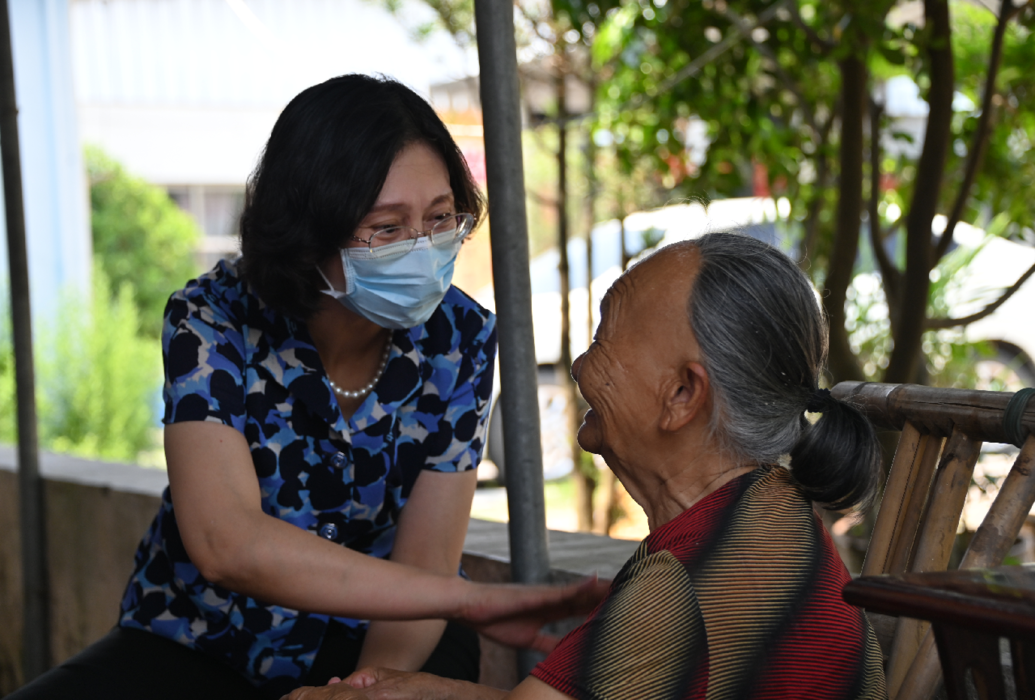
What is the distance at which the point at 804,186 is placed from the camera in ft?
13.5

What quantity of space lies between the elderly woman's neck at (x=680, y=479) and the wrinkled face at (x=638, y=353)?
50mm

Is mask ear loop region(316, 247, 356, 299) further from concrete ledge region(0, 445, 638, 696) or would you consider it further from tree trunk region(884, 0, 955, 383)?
tree trunk region(884, 0, 955, 383)

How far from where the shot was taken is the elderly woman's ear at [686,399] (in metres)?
1.40

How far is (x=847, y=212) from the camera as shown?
3.27 m

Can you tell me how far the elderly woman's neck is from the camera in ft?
4.69

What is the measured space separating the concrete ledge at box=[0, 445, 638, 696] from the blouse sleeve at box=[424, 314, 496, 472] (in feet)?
2.50

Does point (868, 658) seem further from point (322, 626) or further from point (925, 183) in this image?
point (925, 183)

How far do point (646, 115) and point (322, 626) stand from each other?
2.81 m

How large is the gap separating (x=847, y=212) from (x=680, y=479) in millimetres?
2097

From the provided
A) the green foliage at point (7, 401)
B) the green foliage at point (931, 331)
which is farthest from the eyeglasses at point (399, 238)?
the green foliage at point (7, 401)

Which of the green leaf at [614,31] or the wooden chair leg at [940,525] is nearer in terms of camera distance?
the wooden chair leg at [940,525]

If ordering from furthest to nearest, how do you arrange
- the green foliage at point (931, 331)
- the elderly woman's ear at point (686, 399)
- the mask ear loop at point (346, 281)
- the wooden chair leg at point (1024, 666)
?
1. the green foliage at point (931, 331)
2. the mask ear loop at point (346, 281)
3. the elderly woman's ear at point (686, 399)
4. the wooden chair leg at point (1024, 666)

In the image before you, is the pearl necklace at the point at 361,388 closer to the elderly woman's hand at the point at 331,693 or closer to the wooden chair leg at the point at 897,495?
the elderly woman's hand at the point at 331,693

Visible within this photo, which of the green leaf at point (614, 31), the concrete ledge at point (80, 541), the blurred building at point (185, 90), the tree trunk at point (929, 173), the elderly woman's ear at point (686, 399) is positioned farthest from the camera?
the blurred building at point (185, 90)
